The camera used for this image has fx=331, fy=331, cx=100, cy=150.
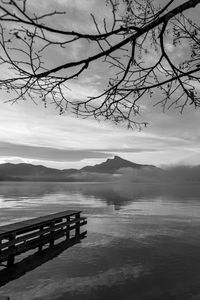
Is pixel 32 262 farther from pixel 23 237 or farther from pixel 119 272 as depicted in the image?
pixel 119 272

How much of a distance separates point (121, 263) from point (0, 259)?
17.8ft

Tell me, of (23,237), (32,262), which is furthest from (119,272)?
(23,237)

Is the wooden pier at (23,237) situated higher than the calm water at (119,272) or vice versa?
the wooden pier at (23,237)

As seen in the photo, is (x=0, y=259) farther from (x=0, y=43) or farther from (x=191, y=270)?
(x=0, y=43)

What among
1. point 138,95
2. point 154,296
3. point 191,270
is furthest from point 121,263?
point 138,95

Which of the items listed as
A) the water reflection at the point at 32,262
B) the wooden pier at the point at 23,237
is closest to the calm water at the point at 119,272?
the water reflection at the point at 32,262

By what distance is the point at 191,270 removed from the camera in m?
14.3

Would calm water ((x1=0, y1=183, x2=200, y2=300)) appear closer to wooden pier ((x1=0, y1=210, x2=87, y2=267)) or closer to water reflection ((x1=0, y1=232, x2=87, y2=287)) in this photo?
water reflection ((x1=0, y1=232, x2=87, y2=287))

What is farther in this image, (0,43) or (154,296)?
(154,296)

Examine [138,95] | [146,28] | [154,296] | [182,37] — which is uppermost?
[182,37]

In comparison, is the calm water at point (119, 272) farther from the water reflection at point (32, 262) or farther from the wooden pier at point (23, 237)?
the wooden pier at point (23, 237)

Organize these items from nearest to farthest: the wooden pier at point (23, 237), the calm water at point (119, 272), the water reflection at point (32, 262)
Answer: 1. the calm water at point (119, 272)
2. the water reflection at point (32, 262)
3. the wooden pier at point (23, 237)

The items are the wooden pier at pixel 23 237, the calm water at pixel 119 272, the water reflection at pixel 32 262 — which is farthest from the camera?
the wooden pier at pixel 23 237

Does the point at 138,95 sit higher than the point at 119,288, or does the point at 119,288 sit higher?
the point at 138,95
